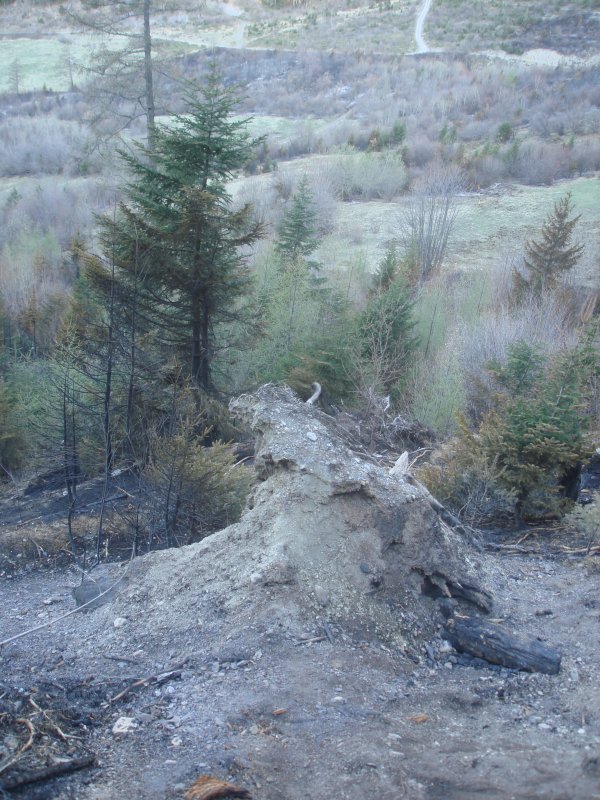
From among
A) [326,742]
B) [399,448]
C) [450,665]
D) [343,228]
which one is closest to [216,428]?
[399,448]

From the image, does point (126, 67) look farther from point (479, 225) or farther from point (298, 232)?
point (479, 225)

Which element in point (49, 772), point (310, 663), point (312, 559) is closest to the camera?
point (49, 772)

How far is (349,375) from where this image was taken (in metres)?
14.6

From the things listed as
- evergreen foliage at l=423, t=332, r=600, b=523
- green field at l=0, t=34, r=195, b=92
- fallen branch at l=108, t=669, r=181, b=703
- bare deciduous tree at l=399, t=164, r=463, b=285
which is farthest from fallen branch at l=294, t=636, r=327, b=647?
green field at l=0, t=34, r=195, b=92

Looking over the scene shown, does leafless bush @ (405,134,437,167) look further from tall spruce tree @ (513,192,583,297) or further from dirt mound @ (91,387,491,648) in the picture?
dirt mound @ (91,387,491,648)

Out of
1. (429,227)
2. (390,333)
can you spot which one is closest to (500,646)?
(390,333)

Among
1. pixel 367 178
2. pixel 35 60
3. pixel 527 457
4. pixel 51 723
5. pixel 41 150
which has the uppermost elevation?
pixel 35 60

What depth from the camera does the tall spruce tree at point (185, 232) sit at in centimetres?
1229

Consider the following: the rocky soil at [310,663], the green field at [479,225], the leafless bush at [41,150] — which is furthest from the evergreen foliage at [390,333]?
the leafless bush at [41,150]

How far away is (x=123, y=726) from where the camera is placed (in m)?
4.06

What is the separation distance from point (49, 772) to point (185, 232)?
32.7ft

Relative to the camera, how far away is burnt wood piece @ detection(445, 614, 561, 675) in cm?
473

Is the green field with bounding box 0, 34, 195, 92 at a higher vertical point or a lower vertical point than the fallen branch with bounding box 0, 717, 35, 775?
higher

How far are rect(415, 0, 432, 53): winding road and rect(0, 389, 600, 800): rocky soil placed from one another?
53.7 meters
